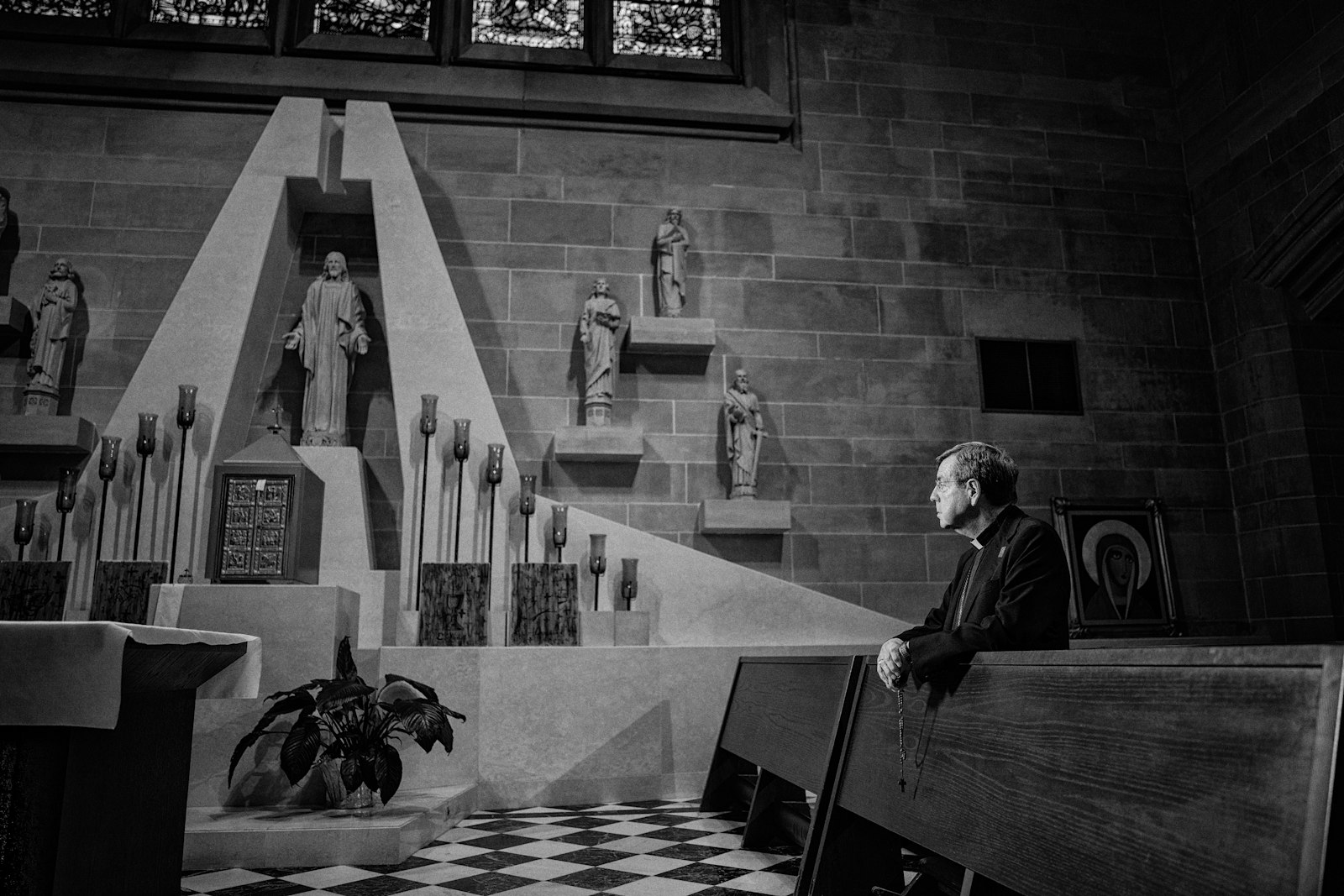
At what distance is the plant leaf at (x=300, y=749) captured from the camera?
4.07m

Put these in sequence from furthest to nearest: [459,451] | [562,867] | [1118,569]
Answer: [1118,569]
[459,451]
[562,867]

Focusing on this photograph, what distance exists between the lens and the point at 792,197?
8.18m

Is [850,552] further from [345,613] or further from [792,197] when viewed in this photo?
[345,613]

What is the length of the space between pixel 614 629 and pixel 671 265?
119 inches

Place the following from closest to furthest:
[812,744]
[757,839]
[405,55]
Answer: [812,744], [757,839], [405,55]

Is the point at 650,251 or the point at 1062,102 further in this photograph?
the point at 1062,102

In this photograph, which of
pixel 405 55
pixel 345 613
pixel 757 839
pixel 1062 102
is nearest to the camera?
pixel 757 839

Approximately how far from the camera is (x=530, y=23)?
337 inches

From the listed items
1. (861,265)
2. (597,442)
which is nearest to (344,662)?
(597,442)

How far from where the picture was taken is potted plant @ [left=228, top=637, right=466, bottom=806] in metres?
4.13

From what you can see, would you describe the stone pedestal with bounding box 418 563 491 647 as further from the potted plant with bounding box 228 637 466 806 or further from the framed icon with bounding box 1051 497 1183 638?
the framed icon with bounding box 1051 497 1183 638

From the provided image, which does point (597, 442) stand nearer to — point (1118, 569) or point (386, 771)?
point (386, 771)

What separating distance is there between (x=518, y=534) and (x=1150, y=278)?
5878 millimetres

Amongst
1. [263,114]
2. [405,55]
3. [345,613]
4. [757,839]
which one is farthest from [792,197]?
[757,839]
